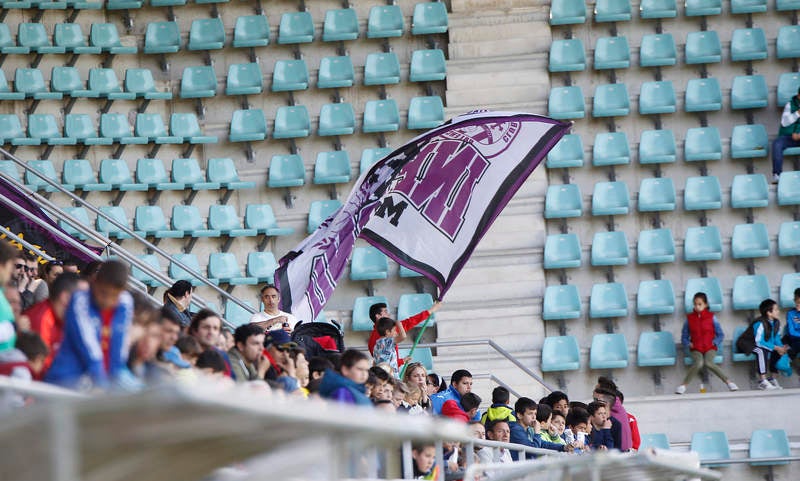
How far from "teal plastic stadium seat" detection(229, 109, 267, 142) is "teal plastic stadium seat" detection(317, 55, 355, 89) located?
75 centimetres

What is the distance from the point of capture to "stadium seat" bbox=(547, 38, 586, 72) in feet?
→ 45.1

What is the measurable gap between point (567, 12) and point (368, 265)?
12.0ft

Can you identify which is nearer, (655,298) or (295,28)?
(655,298)

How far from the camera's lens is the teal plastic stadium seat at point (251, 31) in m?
14.2

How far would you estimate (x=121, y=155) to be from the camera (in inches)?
529

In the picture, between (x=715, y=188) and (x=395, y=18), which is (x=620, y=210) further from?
(x=395, y=18)

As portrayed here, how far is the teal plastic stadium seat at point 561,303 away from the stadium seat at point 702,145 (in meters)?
1.94

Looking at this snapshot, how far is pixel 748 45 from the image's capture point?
1362cm

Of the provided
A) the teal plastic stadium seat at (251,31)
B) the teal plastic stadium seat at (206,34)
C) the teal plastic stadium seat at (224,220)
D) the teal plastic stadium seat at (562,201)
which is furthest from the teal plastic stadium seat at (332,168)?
the teal plastic stadium seat at (562,201)

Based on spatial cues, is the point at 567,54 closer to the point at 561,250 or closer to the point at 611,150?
the point at 611,150

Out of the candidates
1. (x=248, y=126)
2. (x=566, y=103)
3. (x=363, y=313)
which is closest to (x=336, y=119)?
(x=248, y=126)

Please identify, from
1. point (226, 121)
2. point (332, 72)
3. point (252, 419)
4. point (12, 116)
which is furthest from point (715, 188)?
point (252, 419)

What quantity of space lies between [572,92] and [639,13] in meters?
1.33

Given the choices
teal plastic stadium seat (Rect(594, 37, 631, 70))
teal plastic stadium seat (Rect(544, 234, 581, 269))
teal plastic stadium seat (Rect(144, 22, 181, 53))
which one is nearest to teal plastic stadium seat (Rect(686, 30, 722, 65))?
teal plastic stadium seat (Rect(594, 37, 631, 70))
